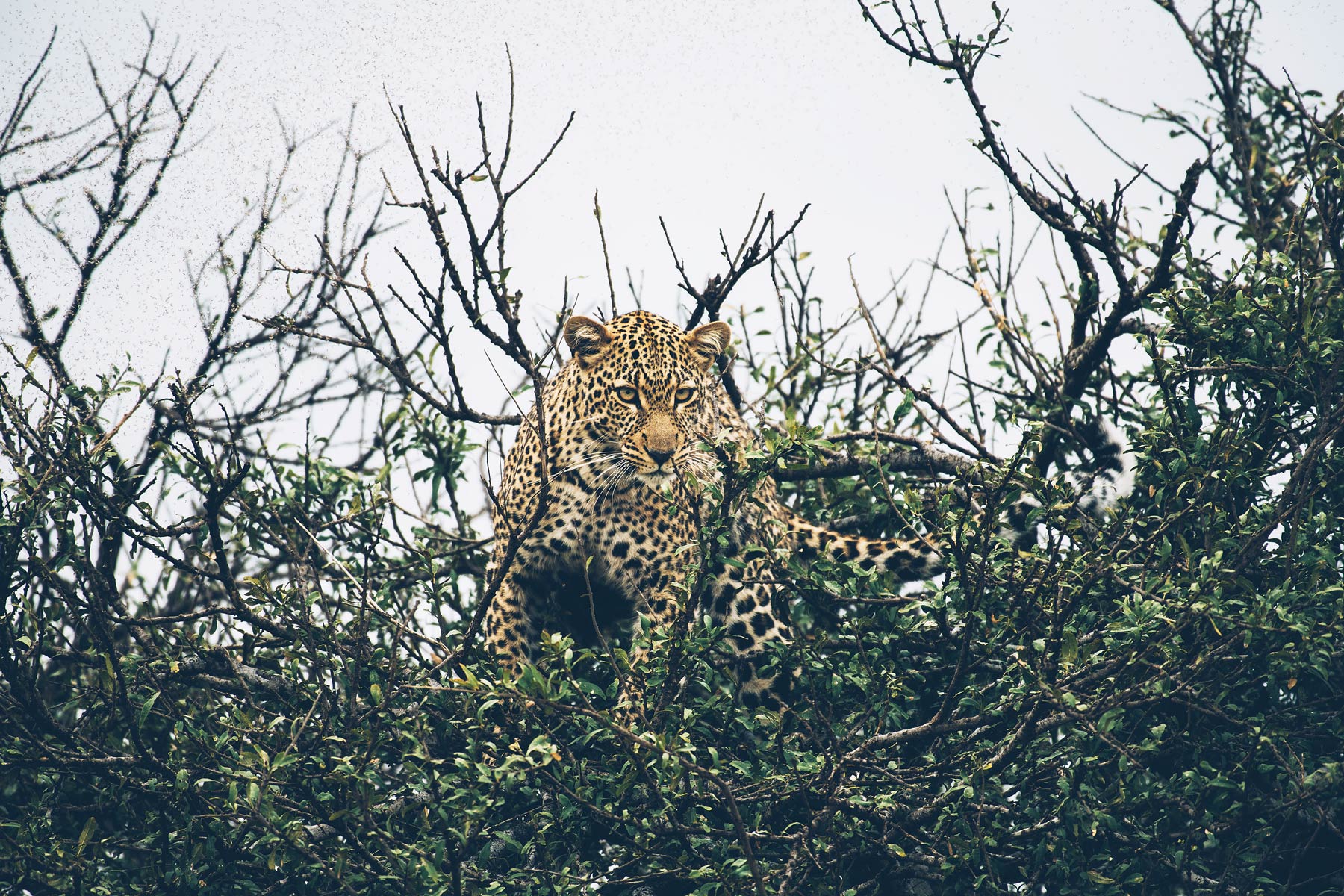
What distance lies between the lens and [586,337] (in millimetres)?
6027

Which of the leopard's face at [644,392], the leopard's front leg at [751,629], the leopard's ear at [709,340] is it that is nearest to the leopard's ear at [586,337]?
the leopard's face at [644,392]

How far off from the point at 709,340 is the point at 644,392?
1.58ft

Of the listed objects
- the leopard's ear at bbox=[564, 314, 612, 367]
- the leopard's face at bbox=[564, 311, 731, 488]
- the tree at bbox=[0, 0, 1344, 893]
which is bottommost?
the tree at bbox=[0, 0, 1344, 893]

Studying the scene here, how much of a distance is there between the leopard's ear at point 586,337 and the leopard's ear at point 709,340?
0.42 metres

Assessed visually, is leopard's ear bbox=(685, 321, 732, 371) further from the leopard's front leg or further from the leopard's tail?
Result: the leopard's tail

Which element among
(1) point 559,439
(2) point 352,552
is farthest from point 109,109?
(1) point 559,439

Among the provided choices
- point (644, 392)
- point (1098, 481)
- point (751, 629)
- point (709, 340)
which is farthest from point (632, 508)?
point (1098, 481)

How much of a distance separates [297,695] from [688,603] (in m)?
1.81

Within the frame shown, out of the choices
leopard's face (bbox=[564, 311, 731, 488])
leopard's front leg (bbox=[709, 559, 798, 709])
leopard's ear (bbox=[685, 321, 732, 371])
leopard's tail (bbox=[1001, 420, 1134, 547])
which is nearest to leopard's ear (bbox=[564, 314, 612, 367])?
leopard's face (bbox=[564, 311, 731, 488])

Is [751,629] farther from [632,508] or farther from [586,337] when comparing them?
[586,337]

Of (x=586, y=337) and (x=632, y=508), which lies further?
(x=586, y=337)

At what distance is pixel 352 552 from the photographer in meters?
6.44

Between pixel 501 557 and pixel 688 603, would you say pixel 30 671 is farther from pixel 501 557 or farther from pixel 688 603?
pixel 688 603

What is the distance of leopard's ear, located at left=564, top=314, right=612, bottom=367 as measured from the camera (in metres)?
6.00
